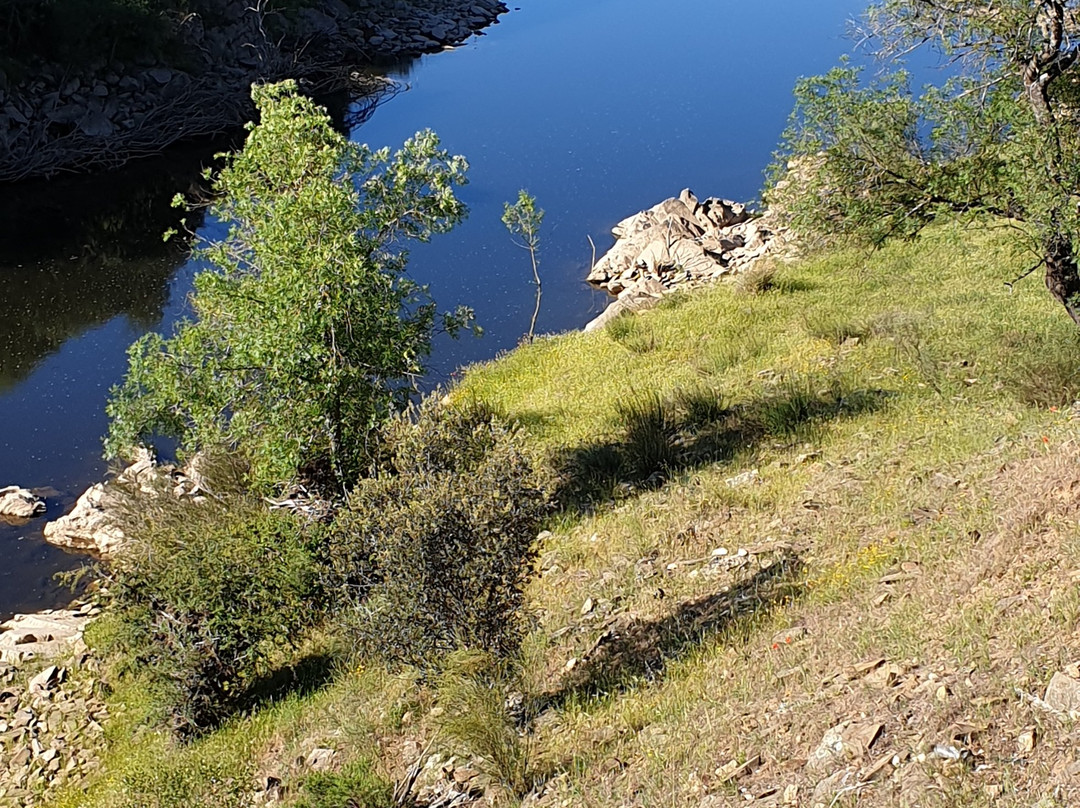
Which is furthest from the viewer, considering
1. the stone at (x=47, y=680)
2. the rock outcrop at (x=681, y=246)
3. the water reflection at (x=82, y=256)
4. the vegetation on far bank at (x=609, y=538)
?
the rock outcrop at (x=681, y=246)

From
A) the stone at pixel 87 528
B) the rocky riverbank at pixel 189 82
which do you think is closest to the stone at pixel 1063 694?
the stone at pixel 87 528

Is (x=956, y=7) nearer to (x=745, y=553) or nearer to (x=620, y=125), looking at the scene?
(x=745, y=553)

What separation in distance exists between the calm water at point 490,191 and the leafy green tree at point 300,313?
18.9ft

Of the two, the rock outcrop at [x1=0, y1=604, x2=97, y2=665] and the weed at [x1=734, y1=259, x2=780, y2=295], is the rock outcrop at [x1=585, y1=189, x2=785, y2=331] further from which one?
the rock outcrop at [x1=0, y1=604, x2=97, y2=665]

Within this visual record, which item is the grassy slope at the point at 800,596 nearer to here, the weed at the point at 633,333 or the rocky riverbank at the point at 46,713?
the rocky riverbank at the point at 46,713

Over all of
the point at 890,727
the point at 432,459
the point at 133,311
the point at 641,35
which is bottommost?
the point at 890,727

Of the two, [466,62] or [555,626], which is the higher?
[466,62]

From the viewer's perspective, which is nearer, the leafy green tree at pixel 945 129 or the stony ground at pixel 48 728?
the stony ground at pixel 48 728

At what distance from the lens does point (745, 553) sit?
374 inches

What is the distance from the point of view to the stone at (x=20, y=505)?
1692 cm

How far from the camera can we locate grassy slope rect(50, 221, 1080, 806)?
18.8ft

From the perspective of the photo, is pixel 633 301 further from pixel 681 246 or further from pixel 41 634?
pixel 41 634

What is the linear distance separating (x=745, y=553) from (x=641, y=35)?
47182 millimetres

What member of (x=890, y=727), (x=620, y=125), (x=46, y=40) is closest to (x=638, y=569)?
(x=890, y=727)
